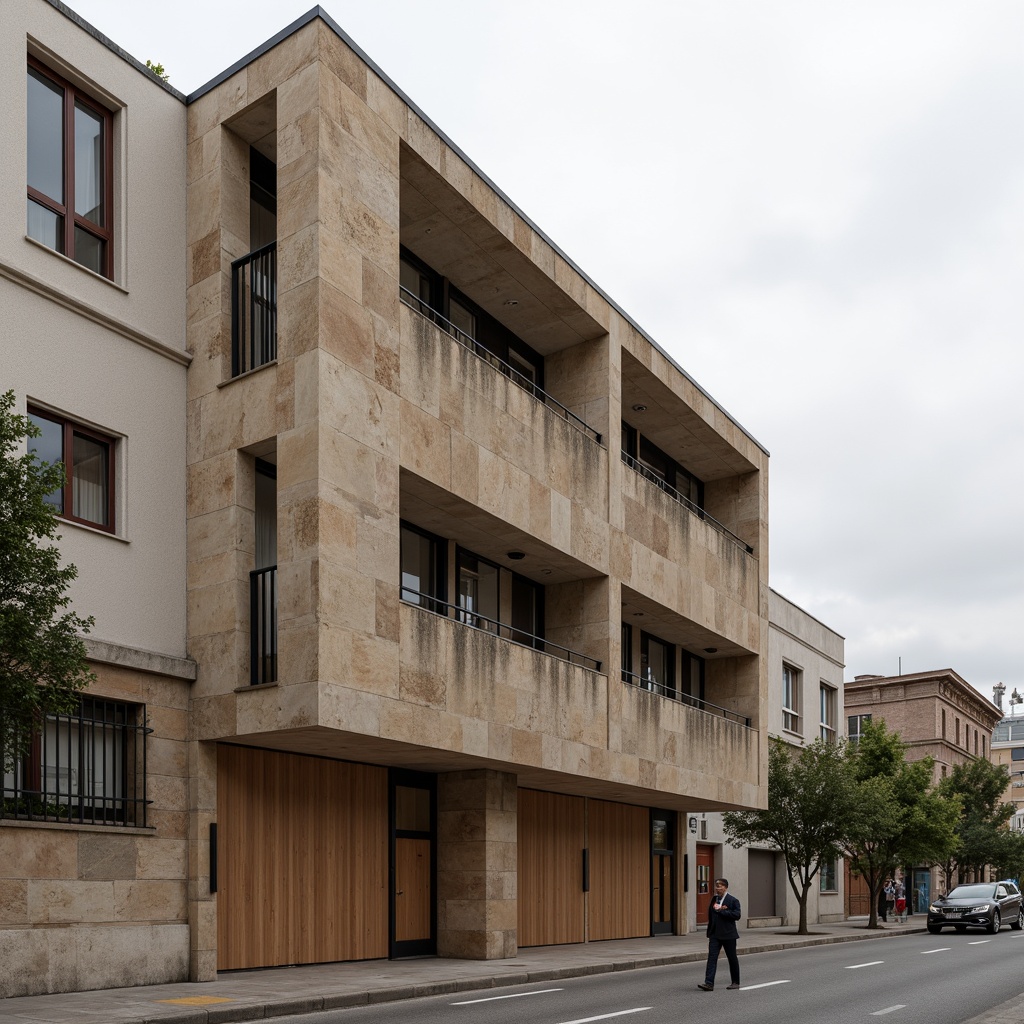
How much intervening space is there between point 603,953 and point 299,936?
697 centimetres

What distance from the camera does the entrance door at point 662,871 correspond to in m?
30.6

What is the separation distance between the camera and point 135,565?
55.8 feet

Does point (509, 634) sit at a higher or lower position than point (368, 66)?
lower

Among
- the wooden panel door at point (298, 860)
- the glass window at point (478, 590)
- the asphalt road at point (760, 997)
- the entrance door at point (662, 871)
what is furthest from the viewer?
the entrance door at point (662, 871)

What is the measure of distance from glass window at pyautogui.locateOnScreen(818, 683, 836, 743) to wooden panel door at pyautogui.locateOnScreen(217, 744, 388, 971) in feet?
89.7

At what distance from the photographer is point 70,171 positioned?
16.8 meters

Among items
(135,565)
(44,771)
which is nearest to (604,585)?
(135,565)

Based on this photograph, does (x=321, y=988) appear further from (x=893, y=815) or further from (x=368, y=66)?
(x=893, y=815)

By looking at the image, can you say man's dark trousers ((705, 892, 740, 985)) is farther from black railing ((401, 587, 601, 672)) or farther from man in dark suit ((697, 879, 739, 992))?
black railing ((401, 587, 601, 672))

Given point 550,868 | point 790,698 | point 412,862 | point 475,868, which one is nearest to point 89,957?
point 412,862

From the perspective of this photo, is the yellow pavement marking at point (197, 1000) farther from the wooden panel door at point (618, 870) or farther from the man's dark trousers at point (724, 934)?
the wooden panel door at point (618, 870)

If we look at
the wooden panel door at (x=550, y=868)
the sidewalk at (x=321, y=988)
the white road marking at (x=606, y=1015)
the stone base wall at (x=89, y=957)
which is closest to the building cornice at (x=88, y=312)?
the stone base wall at (x=89, y=957)

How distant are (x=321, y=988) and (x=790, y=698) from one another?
94.3 ft

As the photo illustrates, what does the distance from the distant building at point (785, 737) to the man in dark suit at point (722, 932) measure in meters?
14.9
